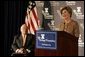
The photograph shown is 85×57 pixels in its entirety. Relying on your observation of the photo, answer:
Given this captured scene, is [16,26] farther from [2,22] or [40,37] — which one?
[40,37]

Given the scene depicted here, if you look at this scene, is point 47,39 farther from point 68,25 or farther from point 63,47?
point 68,25

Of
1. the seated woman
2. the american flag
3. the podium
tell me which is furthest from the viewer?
the american flag

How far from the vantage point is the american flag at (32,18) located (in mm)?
5953

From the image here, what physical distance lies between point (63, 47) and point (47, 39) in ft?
Answer: 0.69

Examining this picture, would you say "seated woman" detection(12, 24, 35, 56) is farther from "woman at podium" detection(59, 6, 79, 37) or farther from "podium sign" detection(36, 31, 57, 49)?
"podium sign" detection(36, 31, 57, 49)

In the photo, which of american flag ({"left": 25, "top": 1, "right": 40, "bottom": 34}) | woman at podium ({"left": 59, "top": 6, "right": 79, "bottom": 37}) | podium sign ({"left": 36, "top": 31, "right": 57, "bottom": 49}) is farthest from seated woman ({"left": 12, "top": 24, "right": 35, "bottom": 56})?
american flag ({"left": 25, "top": 1, "right": 40, "bottom": 34})

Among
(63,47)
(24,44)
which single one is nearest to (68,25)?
(24,44)

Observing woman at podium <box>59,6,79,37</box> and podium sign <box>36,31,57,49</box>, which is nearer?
podium sign <box>36,31,57,49</box>

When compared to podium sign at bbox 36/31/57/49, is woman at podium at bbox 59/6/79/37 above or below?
above

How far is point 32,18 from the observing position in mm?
6039

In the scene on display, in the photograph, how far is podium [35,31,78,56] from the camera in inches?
145

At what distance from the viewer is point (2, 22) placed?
6566 millimetres

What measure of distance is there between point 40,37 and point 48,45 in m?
0.14

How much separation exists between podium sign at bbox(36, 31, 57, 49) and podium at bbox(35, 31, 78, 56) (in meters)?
0.04
